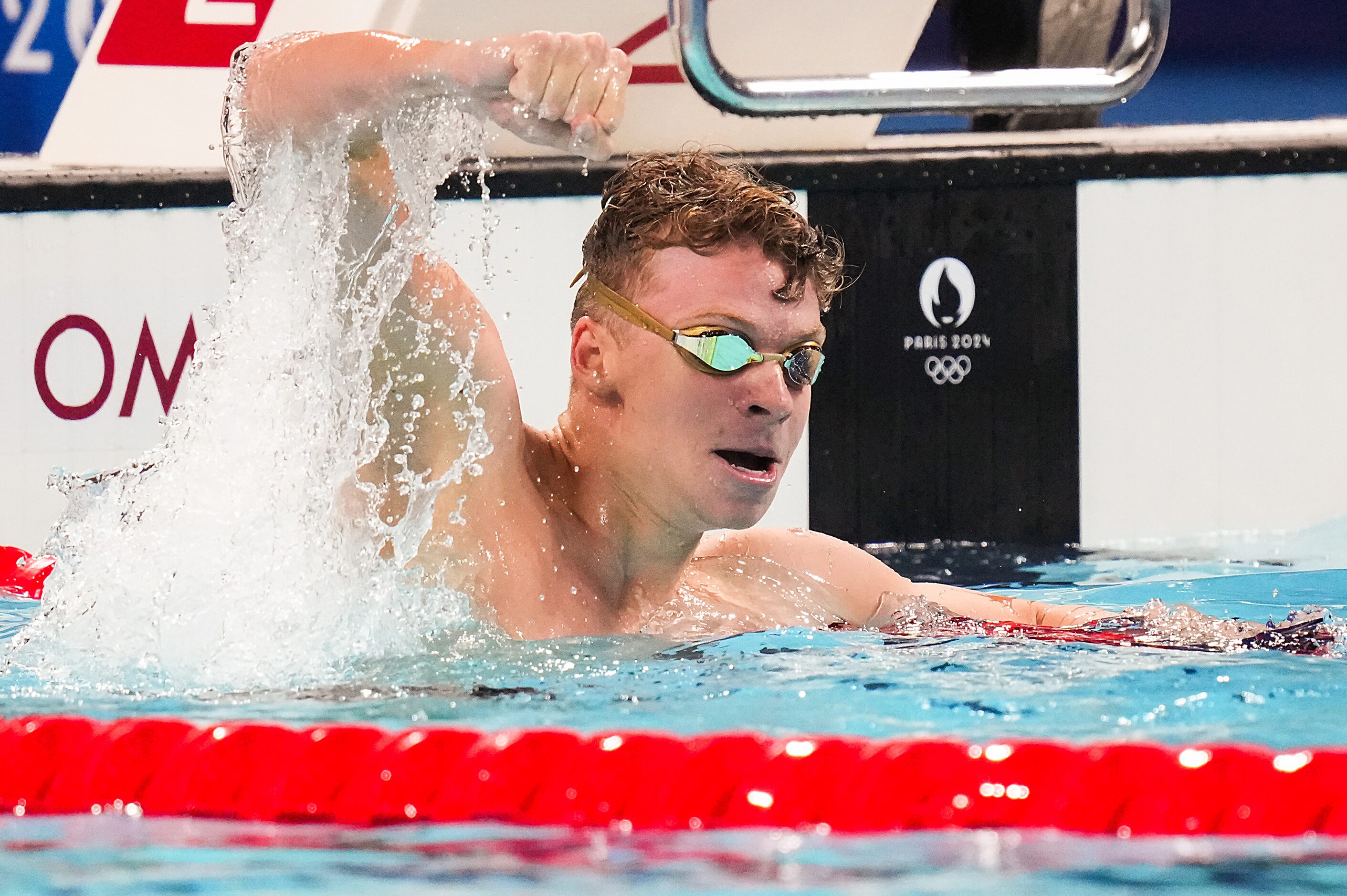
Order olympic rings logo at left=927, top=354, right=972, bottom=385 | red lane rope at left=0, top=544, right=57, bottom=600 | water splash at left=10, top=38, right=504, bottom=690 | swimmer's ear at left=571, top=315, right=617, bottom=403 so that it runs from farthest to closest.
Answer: olympic rings logo at left=927, top=354, right=972, bottom=385
red lane rope at left=0, top=544, right=57, bottom=600
swimmer's ear at left=571, top=315, right=617, bottom=403
water splash at left=10, top=38, right=504, bottom=690

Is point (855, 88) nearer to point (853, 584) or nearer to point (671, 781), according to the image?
point (671, 781)

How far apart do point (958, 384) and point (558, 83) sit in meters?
3.07

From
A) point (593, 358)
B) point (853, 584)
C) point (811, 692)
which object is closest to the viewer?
point (811, 692)

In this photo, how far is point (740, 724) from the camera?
182 cm

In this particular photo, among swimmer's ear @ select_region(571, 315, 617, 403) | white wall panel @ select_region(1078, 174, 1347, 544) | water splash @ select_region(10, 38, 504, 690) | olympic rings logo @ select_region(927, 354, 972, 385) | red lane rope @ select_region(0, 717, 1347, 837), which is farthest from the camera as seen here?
olympic rings logo @ select_region(927, 354, 972, 385)

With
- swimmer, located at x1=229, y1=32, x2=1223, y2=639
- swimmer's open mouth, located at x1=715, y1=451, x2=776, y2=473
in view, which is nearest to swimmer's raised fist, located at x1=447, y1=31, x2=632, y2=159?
swimmer, located at x1=229, y1=32, x2=1223, y2=639

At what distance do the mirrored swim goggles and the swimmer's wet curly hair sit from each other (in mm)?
68

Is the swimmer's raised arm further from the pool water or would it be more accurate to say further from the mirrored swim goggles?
the pool water

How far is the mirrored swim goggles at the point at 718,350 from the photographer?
2137mm

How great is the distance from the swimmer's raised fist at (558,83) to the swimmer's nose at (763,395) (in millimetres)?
600

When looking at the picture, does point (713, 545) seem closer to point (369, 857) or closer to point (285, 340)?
point (285, 340)

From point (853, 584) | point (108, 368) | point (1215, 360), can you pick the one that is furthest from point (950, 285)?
point (108, 368)

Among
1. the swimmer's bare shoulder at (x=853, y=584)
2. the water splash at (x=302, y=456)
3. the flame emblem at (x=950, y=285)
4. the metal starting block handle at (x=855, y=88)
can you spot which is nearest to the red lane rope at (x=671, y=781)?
the water splash at (x=302, y=456)

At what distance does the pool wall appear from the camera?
439 cm
